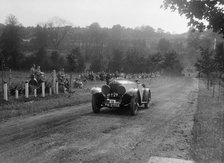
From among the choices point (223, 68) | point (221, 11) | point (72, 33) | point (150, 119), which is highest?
point (72, 33)

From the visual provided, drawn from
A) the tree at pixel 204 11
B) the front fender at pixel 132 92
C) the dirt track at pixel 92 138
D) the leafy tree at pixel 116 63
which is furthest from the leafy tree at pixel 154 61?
the tree at pixel 204 11

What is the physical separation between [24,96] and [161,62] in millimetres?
61842

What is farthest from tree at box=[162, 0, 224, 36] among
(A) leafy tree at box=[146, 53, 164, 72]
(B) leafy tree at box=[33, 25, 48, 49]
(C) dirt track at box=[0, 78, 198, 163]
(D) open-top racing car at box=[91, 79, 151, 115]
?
(B) leafy tree at box=[33, 25, 48, 49]

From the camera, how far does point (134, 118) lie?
1115 cm

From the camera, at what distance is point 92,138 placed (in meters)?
7.56

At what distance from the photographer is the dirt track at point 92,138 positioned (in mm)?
6098

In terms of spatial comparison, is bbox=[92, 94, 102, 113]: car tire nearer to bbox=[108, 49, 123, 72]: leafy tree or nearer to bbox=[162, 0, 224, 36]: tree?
bbox=[162, 0, 224, 36]: tree

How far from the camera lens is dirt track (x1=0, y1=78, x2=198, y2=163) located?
6098 mm

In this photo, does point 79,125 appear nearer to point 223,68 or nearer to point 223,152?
point 223,152

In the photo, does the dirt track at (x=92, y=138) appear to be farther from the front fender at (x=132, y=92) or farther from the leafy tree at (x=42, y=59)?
the leafy tree at (x=42, y=59)

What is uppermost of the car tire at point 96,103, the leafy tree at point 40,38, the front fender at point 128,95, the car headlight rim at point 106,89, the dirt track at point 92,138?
the leafy tree at point 40,38

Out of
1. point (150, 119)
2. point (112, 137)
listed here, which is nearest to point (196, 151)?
point (112, 137)

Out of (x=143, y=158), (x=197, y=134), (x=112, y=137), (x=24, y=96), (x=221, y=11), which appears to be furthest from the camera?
(x=24, y=96)

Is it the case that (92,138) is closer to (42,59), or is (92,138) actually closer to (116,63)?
(42,59)
